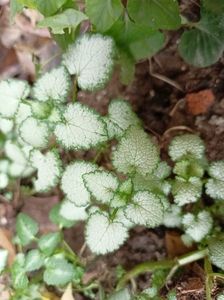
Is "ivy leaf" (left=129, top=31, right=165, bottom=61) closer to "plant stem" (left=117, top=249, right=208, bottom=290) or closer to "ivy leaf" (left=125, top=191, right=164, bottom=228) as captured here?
"ivy leaf" (left=125, top=191, right=164, bottom=228)

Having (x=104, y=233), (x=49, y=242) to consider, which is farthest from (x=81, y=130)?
(x=49, y=242)

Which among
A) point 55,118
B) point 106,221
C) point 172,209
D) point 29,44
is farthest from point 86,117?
point 29,44

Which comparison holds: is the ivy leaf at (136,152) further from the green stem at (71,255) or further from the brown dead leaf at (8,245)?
the brown dead leaf at (8,245)

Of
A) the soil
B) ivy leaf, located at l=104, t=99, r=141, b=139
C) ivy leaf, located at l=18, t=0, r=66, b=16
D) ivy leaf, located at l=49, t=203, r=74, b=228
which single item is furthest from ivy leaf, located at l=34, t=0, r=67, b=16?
ivy leaf, located at l=49, t=203, r=74, b=228

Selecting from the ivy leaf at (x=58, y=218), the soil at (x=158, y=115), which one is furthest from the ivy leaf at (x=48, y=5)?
the ivy leaf at (x=58, y=218)

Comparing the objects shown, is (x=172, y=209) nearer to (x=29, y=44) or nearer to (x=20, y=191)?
(x=20, y=191)
